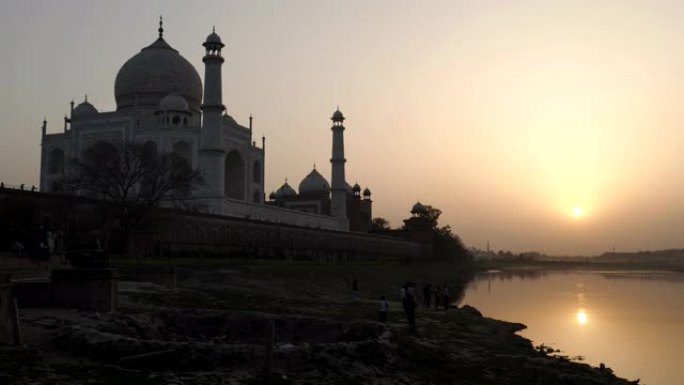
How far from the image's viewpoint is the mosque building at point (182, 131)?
5981 centimetres

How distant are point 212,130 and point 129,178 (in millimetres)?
19295

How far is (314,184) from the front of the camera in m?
102

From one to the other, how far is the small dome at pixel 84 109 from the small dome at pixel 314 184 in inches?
1477

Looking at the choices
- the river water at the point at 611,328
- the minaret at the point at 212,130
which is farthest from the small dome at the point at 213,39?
the river water at the point at 611,328

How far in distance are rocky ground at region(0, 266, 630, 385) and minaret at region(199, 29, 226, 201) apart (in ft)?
119

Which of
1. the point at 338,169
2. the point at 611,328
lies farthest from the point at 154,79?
the point at 611,328

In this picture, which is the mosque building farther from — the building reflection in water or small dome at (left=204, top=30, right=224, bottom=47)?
the building reflection in water

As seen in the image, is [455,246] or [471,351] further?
[455,246]

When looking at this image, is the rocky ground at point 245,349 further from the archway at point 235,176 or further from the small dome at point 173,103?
the archway at point 235,176

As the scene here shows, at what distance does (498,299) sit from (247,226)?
21244 mm

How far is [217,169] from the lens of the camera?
59250 mm

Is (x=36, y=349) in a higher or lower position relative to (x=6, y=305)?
lower

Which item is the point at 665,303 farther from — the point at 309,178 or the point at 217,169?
the point at 309,178

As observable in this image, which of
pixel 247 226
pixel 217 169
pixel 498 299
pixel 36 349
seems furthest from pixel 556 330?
pixel 217 169
